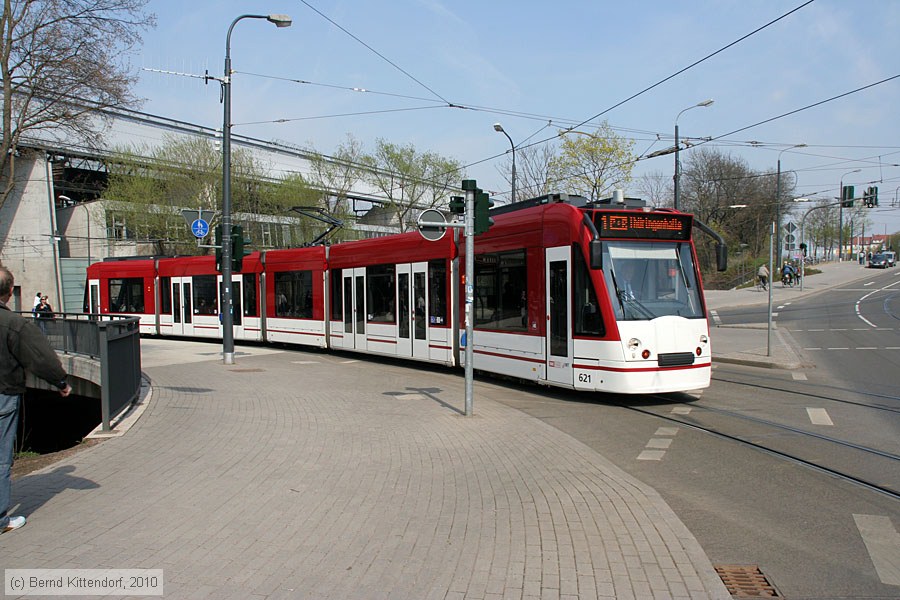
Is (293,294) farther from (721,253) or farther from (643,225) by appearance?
(721,253)

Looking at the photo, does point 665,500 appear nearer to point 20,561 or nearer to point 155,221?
point 20,561

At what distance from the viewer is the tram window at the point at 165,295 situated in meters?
26.9

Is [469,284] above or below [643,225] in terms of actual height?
below

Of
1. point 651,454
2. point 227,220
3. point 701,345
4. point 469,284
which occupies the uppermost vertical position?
point 227,220

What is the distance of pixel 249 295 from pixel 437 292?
1053 centimetres

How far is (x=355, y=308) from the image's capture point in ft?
60.6

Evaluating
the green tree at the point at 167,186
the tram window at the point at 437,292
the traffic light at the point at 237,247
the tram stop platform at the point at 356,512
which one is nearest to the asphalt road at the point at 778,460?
the tram stop platform at the point at 356,512

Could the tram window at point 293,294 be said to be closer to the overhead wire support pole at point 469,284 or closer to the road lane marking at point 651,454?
the overhead wire support pole at point 469,284

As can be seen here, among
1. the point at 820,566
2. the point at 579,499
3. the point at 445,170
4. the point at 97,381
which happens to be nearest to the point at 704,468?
the point at 579,499

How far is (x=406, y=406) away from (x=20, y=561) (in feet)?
22.1

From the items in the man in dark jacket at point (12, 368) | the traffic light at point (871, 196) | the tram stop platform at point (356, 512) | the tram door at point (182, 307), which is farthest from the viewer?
the traffic light at point (871, 196)

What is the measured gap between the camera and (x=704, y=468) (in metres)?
7.14

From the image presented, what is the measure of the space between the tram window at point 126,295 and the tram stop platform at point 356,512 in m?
20.5

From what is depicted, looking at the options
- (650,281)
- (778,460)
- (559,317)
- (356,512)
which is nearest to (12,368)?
(356,512)
